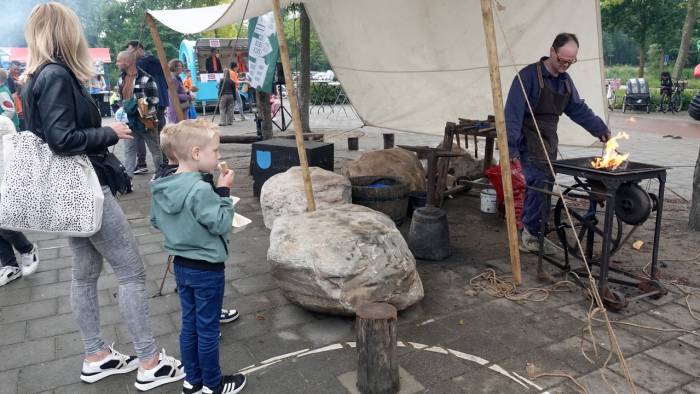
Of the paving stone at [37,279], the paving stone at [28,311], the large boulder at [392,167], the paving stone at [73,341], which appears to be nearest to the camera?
the paving stone at [73,341]

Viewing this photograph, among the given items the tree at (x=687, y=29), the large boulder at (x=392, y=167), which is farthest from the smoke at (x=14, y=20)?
the tree at (x=687, y=29)

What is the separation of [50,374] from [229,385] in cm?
104

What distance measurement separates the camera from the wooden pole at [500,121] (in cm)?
332

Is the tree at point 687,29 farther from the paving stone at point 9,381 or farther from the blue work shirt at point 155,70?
the paving stone at point 9,381

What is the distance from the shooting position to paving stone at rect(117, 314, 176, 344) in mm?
3047

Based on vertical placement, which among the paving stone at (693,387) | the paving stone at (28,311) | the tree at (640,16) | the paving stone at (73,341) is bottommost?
the paving stone at (693,387)

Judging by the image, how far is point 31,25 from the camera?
7.01 feet

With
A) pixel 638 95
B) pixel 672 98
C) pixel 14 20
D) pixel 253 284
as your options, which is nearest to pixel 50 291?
pixel 253 284

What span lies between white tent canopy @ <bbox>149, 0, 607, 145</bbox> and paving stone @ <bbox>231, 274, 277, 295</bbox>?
2.66 m

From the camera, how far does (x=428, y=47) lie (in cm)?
634

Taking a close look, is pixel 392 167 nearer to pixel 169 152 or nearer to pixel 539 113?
pixel 539 113

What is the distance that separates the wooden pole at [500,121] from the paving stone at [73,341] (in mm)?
2687

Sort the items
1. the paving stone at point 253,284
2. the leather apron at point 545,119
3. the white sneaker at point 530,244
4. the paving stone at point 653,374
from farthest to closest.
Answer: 1. the white sneaker at point 530,244
2. the leather apron at point 545,119
3. the paving stone at point 253,284
4. the paving stone at point 653,374

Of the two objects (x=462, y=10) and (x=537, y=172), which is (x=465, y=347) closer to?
(x=537, y=172)
